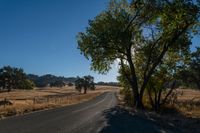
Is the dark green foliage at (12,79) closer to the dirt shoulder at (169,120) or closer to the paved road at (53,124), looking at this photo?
the dirt shoulder at (169,120)

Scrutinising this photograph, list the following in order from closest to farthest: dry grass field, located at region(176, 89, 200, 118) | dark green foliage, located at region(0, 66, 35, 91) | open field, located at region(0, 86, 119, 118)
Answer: open field, located at region(0, 86, 119, 118) → dry grass field, located at region(176, 89, 200, 118) → dark green foliage, located at region(0, 66, 35, 91)

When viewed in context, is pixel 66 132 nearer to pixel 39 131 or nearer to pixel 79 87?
pixel 39 131

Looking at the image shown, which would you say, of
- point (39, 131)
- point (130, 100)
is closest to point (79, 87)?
point (130, 100)

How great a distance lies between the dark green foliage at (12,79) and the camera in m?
156

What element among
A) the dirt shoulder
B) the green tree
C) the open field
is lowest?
the dirt shoulder

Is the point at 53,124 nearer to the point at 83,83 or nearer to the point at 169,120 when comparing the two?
the point at 169,120

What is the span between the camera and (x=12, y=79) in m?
160

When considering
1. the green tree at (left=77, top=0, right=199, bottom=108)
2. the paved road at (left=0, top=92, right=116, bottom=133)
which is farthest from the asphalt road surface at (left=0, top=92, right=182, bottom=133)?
the green tree at (left=77, top=0, right=199, bottom=108)

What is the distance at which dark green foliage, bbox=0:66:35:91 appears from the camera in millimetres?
156500

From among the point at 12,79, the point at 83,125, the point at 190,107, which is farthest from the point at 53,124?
the point at 12,79

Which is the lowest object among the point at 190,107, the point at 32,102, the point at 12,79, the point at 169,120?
the point at 169,120

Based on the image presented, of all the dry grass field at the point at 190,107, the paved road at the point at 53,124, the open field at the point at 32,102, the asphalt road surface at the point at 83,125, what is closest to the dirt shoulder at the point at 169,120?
the asphalt road surface at the point at 83,125

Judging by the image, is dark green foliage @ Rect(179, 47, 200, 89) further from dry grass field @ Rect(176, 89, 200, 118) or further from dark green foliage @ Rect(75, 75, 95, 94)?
dark green foliage @ Rect(75, 75, 95, 94)

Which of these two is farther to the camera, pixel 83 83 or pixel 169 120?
pixel 83 83
